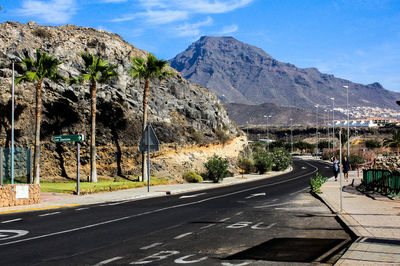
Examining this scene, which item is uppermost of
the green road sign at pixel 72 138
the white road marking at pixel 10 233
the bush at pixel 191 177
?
the green road sign at pixel 72 138

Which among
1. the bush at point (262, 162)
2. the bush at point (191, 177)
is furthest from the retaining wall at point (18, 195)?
the bush at point (262, 162)

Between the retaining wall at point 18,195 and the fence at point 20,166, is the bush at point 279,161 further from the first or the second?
the retaining wall at point 18,195

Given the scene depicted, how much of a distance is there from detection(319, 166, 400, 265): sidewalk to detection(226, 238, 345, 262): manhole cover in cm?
65

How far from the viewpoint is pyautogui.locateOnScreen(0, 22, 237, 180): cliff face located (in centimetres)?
3419

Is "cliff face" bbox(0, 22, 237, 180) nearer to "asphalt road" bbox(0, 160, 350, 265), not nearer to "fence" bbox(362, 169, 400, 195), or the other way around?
"asphalt road" bbox(0, 160, 350, 265)

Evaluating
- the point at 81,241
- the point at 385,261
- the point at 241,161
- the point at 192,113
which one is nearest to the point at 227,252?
the point at 385,261

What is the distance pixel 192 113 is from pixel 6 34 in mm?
18898

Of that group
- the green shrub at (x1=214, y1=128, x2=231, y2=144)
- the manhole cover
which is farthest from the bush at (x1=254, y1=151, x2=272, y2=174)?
the manhole cover

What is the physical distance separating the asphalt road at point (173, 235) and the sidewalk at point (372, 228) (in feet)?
1.48

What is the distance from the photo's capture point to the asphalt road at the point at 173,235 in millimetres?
9055

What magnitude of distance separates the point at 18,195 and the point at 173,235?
10.5 meters

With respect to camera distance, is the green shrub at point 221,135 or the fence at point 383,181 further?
the green shrub at point 221,135

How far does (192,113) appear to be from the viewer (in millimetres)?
46344

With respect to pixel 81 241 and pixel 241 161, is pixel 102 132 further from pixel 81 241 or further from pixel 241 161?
pixel 81 241
